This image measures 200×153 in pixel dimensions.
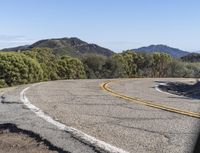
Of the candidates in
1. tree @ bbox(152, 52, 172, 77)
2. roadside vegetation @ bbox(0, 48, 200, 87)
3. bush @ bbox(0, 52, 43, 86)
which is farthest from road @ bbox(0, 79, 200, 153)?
tree @ bbox(152, 52, 172, 77)

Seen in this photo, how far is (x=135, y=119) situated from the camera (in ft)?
31.8

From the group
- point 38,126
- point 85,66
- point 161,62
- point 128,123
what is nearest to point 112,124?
point 128,123

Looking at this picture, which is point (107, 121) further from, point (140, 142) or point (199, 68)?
point (199, 68)

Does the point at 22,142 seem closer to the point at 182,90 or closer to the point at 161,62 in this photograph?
the point at 182,90

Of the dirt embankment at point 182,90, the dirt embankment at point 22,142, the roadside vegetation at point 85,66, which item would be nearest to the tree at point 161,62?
the roadside vegetation at point 85,66

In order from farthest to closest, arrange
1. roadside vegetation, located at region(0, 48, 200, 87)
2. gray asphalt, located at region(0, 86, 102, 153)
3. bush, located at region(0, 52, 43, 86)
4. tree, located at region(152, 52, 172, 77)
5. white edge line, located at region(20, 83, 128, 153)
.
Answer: tree, located at region(152, 52, 172, 77)
roadside vegetation, located at region(0, 48, 200, 87)
bush, located at region(0, 52, 43, 86)
gray asphalt, located at region(0, 86, 102, 153)
white edge line, located at region(20, 83, 128, 153)

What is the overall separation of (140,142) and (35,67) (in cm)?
2598

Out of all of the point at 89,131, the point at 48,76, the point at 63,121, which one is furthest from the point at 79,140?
the point at 48,76

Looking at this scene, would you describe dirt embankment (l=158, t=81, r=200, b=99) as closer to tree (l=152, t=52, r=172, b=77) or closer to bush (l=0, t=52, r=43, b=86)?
bush (l=0, t=52, r=43, b=86)

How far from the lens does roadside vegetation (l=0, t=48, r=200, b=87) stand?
101ft

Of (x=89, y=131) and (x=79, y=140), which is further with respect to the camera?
(x=89, y=131)

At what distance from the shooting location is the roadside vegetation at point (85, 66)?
30.6 m

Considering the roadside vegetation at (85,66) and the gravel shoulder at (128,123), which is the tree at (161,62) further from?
the gravel shoulder at (128,123)

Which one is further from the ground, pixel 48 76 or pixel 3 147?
pixel 3 147
